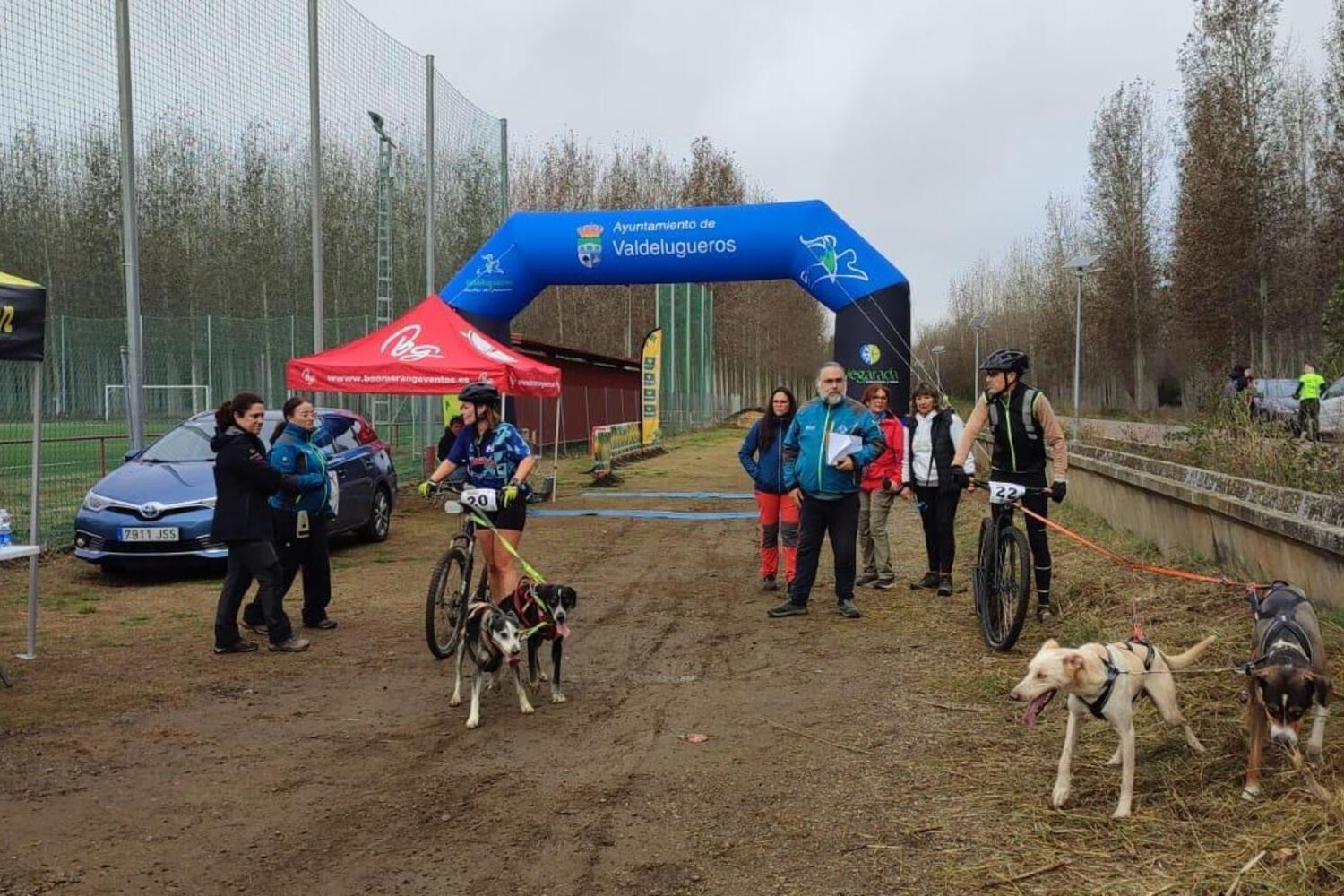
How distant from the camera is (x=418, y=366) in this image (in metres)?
13.7

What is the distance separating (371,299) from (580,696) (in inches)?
603

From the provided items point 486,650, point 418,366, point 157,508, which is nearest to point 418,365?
point 418,366

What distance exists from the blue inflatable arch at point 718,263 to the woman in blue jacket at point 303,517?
9.16 m

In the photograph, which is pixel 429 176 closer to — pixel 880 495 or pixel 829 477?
pixel 880 495

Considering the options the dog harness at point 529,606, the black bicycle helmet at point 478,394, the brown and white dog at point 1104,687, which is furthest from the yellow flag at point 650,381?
the brown and white dog at point 1104,687

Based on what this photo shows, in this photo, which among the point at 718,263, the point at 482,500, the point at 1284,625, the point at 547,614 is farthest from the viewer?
the point at 718,263

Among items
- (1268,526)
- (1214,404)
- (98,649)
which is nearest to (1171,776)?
(1268,526)

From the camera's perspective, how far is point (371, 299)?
19797 millimetres

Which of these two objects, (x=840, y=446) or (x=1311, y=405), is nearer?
(x=840, y=446)

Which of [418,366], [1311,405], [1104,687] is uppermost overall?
[418,366]

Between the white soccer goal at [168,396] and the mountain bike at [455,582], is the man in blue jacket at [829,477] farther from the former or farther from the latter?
the white soccer goal at [168,396]

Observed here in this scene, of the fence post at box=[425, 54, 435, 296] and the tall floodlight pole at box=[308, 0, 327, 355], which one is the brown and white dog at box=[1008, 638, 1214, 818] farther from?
the fence post at box=[425, 54, 435, 296]

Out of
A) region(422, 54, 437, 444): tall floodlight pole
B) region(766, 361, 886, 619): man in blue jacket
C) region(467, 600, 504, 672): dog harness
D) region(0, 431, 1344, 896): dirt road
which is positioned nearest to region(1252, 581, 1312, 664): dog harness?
region(0, 431, 1344, 896): dirt road

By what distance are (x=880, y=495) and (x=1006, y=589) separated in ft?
8.71
